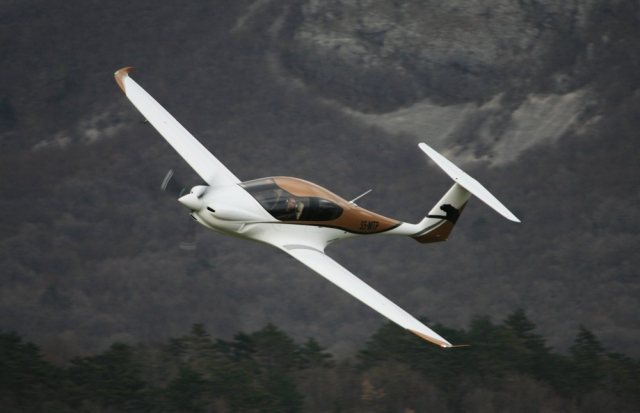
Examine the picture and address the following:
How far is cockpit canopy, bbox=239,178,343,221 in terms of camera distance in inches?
873

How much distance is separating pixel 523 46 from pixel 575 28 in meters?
5.36

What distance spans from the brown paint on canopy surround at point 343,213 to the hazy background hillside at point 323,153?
32.1 m

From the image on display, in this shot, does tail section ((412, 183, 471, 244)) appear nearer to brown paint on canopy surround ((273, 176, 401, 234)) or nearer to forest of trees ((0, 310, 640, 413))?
brown paint on canopy surround ((273, 176, 401, 234))

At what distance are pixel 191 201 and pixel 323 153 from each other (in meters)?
48.3

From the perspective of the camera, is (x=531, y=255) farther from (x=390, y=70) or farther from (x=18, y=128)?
(x=18, y=128)

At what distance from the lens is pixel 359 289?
20734 millimetres

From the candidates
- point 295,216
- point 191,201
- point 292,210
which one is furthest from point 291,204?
point 191,201

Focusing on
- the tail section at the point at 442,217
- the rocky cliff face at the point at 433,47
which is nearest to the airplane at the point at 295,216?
the tail section at the point at 442,217

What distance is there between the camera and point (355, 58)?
245 ft

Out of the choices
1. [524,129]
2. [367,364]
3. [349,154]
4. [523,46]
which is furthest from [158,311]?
[523,46]

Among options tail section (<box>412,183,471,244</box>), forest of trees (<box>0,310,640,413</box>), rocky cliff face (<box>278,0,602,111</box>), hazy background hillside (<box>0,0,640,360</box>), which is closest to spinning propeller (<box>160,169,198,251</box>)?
tail section (<box>412,183,471,244</box>)

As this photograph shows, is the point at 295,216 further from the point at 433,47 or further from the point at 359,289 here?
the point at 433,47

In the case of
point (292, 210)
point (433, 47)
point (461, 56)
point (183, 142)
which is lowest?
point (292, 210)

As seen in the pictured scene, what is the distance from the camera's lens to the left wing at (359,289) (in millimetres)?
19205
